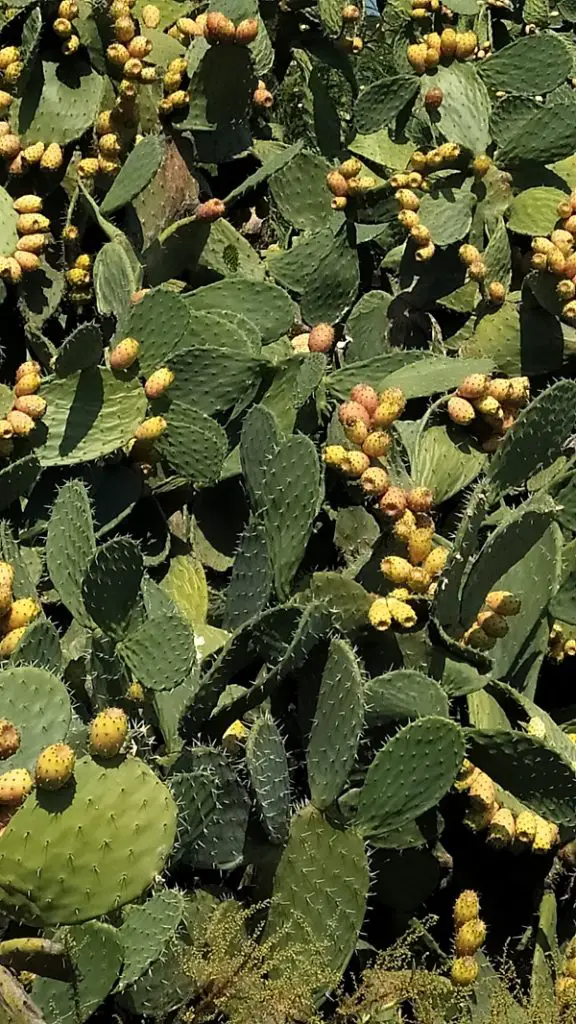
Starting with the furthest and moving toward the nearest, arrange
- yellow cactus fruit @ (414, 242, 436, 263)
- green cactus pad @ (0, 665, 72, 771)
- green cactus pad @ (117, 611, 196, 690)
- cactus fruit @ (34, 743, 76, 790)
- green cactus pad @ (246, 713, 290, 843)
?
yellow cactus fruit @ (414, 242, 436, 263)
green cactus pad @ (117, 611, 196, 690)
green cactus pad @ (246, 713, 290, 843)
green cactus pad @ (0, 665, 72, 771)
cactus fruit @ (34, 743, 76, 790)

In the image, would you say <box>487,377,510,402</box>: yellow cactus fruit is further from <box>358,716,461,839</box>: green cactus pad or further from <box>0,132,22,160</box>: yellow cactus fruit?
<box>0,132,22,160</box>: yellow cactus fruit

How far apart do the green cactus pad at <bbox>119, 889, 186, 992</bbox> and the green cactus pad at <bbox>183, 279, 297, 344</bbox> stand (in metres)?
1.16

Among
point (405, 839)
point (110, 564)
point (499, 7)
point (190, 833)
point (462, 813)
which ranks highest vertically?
point (499, 7)

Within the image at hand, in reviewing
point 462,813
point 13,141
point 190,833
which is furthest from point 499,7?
point 190,833

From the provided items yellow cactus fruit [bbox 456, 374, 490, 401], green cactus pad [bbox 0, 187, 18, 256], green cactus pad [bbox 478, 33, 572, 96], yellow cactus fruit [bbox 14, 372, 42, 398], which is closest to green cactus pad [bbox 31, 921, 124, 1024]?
yellow cactus fruit [bbox 14, 372, 42, 398]

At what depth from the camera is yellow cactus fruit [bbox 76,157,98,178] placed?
2.61 meters

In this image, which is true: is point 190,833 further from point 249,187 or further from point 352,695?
point 249,187

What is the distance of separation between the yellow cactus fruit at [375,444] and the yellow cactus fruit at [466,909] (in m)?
0.74

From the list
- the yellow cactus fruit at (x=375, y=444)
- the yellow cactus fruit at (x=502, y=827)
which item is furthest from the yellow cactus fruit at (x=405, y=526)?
the yellow cactus fruit at (x=502, y=827)

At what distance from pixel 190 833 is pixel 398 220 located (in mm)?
1431

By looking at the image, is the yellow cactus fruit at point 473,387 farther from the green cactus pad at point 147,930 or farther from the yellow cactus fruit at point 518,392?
the green cactus pad at point 147,930

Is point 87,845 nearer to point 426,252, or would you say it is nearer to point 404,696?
point 404,696

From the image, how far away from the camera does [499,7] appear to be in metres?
3.43

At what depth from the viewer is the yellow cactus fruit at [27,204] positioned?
2441 millimetres
